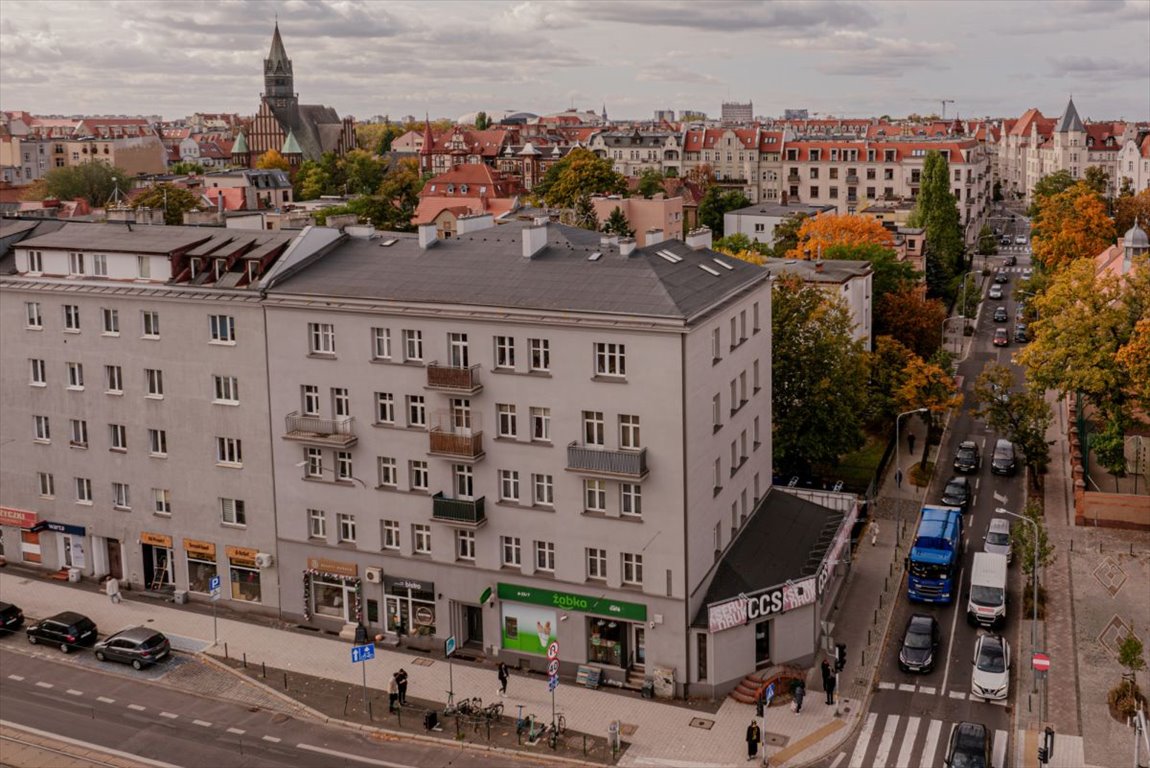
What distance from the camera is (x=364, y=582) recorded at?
161 feet

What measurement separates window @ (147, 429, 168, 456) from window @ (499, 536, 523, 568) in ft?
55.8

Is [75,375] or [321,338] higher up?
[321,338]

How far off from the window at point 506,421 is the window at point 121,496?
19574 mm

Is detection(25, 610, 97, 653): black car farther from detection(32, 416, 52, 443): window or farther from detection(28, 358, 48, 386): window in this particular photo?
detection(28, 358, 48, 386): window

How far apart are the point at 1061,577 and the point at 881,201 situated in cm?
10918

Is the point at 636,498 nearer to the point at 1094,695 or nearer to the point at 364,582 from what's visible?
the point at 364,582

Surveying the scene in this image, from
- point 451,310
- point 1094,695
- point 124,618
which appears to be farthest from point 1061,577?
point 124,618

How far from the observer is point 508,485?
4569 centimetres

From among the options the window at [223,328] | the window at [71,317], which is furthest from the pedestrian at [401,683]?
the window at [71,317]

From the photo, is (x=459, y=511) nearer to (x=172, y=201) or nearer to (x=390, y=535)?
(x=390, y=535)

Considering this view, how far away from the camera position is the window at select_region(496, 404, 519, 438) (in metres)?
45.2

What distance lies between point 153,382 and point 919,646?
112 feet

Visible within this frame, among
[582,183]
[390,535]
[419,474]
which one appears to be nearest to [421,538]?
[390,535]

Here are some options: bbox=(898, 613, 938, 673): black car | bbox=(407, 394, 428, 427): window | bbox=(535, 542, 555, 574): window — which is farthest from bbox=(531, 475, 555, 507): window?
bbox=(898, 613, 938, 673): black car
